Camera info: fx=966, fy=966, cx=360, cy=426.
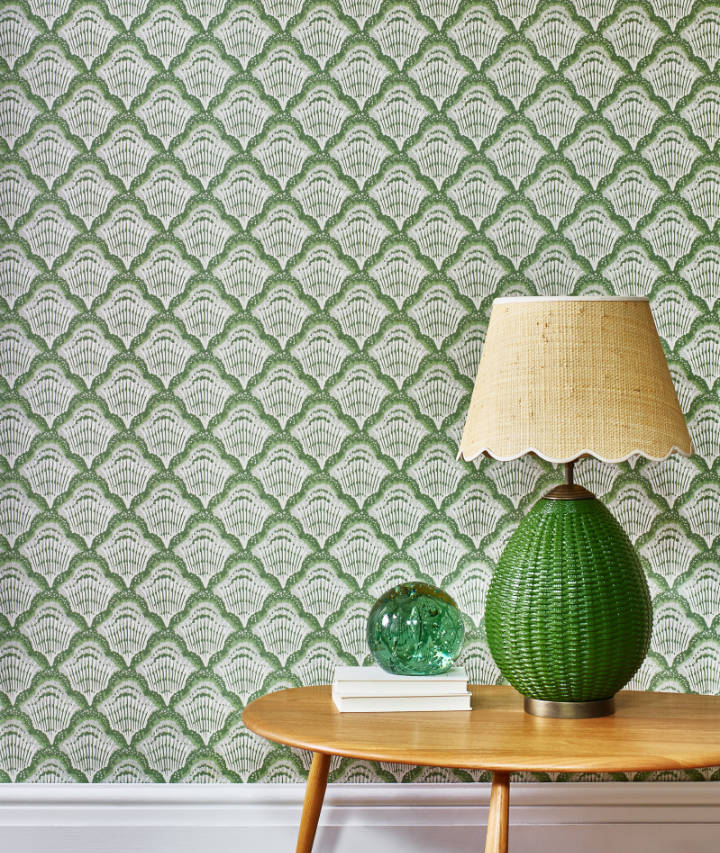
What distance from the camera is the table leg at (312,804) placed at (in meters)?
1.54

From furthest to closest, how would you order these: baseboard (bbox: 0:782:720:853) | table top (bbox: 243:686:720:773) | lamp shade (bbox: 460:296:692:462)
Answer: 1. baseboard (bbox: 0:782:720:853)
2. lamp shade (bbox: 460:296:692:462)
3. table top (bbox: 243:686:720:773)

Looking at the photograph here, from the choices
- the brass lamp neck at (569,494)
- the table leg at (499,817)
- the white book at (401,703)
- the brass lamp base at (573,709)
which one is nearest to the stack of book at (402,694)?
the white book at (401,703)

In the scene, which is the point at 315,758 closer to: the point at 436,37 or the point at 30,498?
the point at 30,498

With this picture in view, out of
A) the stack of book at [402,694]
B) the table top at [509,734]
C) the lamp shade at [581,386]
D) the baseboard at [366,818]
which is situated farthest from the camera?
the baseboard at [366,818]

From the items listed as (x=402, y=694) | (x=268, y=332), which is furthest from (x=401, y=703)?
(x=268, y=332)

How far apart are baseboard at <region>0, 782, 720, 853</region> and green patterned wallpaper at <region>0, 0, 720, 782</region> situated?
0.04 meters

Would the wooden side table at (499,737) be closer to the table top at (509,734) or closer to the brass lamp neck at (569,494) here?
the table top at (509,734)

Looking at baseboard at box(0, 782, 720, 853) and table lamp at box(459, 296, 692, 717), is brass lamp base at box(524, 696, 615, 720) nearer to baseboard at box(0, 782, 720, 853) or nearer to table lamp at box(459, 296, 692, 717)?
table lamp at box(459, 296, 692, 717)

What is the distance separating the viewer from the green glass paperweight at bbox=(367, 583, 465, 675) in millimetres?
1494

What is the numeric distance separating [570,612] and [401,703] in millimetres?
295

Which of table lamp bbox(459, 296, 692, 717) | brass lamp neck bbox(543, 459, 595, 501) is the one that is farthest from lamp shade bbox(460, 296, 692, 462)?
brass lamp neck bbox(543, 459, 595, 501)

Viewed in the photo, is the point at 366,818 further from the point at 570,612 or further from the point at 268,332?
the point at 268,332

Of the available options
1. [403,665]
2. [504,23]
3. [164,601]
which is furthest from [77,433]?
[504,23]

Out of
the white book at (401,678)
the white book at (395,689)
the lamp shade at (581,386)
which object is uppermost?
the lamp shade at (581,386)
